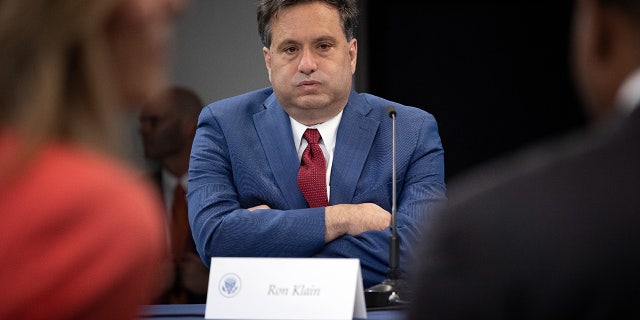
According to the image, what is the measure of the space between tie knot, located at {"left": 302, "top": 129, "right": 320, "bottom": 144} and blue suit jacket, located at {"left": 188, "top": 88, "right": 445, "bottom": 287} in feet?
0.20

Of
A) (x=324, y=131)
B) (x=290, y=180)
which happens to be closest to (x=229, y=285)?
(x=290, y=180)

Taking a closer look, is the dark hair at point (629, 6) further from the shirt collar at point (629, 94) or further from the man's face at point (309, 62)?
the man's face at point (309, 62)

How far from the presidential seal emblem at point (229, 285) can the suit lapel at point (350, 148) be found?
821mm

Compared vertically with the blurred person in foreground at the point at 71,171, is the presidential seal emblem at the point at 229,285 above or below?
below

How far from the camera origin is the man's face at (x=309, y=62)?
3.55 m

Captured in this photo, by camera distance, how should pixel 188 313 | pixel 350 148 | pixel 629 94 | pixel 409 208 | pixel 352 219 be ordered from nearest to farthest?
pixel 629 94 < pixel 188 313 < pixel 352 219 < pixel 409 208 < pixel 350 148

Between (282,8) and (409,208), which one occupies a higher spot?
(282,8)

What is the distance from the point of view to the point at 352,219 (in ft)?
10.8

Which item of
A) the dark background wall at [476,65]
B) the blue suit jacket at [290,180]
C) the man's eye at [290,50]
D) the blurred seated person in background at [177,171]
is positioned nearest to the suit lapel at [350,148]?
the blue suit jacket at [290,180]

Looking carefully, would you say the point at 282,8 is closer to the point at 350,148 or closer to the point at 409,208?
the point at 350,148

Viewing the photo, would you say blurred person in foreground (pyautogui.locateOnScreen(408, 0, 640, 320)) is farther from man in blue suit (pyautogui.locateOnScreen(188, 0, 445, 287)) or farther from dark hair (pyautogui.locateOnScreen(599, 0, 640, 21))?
man in blue suit (pyautogui.locateOnScreen(188, 0, 445, 287))

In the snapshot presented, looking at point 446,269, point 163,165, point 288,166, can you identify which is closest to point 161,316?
point 288,166

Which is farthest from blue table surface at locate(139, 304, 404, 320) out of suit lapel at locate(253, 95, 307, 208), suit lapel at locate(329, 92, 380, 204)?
suit lapel at locate(329, 92, 380, 204)

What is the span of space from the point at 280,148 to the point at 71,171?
9.04 ft
